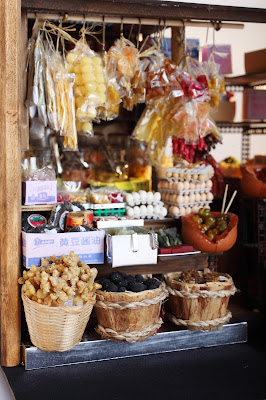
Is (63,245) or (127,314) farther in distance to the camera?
(63,245)

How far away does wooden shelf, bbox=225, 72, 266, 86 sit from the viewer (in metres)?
5.65

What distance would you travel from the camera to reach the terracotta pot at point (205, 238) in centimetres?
420

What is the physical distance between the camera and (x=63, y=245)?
147 inches

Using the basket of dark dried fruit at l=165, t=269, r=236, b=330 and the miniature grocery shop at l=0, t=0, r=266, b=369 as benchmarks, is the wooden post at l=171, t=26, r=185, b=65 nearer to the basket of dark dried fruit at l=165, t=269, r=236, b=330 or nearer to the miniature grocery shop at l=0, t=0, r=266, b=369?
the miniature grocery shop at l=0, t=0, r=266, b=369

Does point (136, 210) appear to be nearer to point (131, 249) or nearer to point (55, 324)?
point (131, 249)

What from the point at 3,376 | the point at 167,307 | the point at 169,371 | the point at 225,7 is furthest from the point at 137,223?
the point at 225,7

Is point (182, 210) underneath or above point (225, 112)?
underneath

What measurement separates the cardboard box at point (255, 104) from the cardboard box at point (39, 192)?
2710 mm

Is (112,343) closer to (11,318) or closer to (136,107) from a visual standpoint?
(11,318)

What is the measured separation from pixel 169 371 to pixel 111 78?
2.21 meters

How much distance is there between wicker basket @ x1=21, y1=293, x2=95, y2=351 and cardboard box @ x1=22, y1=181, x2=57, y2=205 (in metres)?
0.75

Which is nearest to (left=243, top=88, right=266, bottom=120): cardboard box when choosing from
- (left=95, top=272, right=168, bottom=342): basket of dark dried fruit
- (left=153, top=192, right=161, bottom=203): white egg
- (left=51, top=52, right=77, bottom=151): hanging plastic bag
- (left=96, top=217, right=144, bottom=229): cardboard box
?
(left=153, top=192, right=161, bottom=203): white egg

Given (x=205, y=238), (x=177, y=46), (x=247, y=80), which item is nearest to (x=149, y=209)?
(x=205, y=238)

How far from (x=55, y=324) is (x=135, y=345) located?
65 cm
